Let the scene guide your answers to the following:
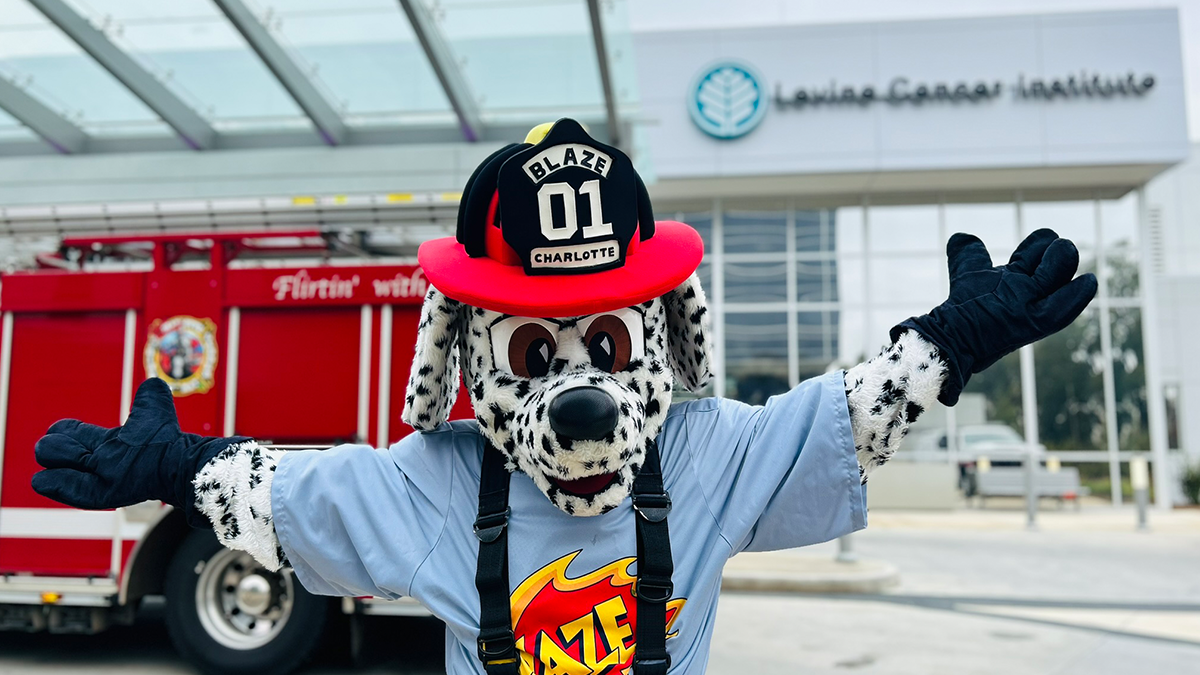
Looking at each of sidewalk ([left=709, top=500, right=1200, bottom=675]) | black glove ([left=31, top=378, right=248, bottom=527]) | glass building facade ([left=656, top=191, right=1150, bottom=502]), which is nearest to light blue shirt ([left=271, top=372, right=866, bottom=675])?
black glove ([left=31, top=378, right=248, bottom=527])

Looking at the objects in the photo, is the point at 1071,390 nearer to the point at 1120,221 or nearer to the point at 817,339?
the point at 1120,221

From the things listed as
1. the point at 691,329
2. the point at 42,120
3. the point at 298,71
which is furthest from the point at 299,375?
the point at 42,120

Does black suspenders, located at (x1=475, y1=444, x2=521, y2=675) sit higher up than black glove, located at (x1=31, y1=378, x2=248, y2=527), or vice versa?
black glove, located at (x1=31, y1=378, x2=248, y2=527)

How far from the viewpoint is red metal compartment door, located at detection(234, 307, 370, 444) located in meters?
5.12

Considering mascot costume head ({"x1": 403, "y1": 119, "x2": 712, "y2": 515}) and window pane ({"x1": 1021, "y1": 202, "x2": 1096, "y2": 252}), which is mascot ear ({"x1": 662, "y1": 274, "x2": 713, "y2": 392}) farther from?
window pane ({"x1": 1021, "y1": 202, "x2": 1096, "y2": 252})

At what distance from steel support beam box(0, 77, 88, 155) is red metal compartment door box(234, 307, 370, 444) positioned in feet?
21.4

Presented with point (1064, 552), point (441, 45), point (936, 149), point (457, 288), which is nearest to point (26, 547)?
point (457, 288)

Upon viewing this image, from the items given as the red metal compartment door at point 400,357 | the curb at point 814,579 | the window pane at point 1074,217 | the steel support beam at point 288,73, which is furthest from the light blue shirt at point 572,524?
the window pane at point 1074,217

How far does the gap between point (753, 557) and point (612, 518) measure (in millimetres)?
8738

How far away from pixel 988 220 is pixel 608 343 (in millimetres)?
16720

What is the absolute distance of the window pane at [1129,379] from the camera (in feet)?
52.6

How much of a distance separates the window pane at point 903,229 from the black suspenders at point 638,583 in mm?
16041

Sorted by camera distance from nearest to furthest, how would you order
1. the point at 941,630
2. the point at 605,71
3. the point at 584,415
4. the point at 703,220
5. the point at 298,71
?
1. the point at 584,415
2. the point at 941,630
3. the point at 605,71
4. the point at 298,71
5. the point at 703,220

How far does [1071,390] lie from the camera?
53.0 ft
